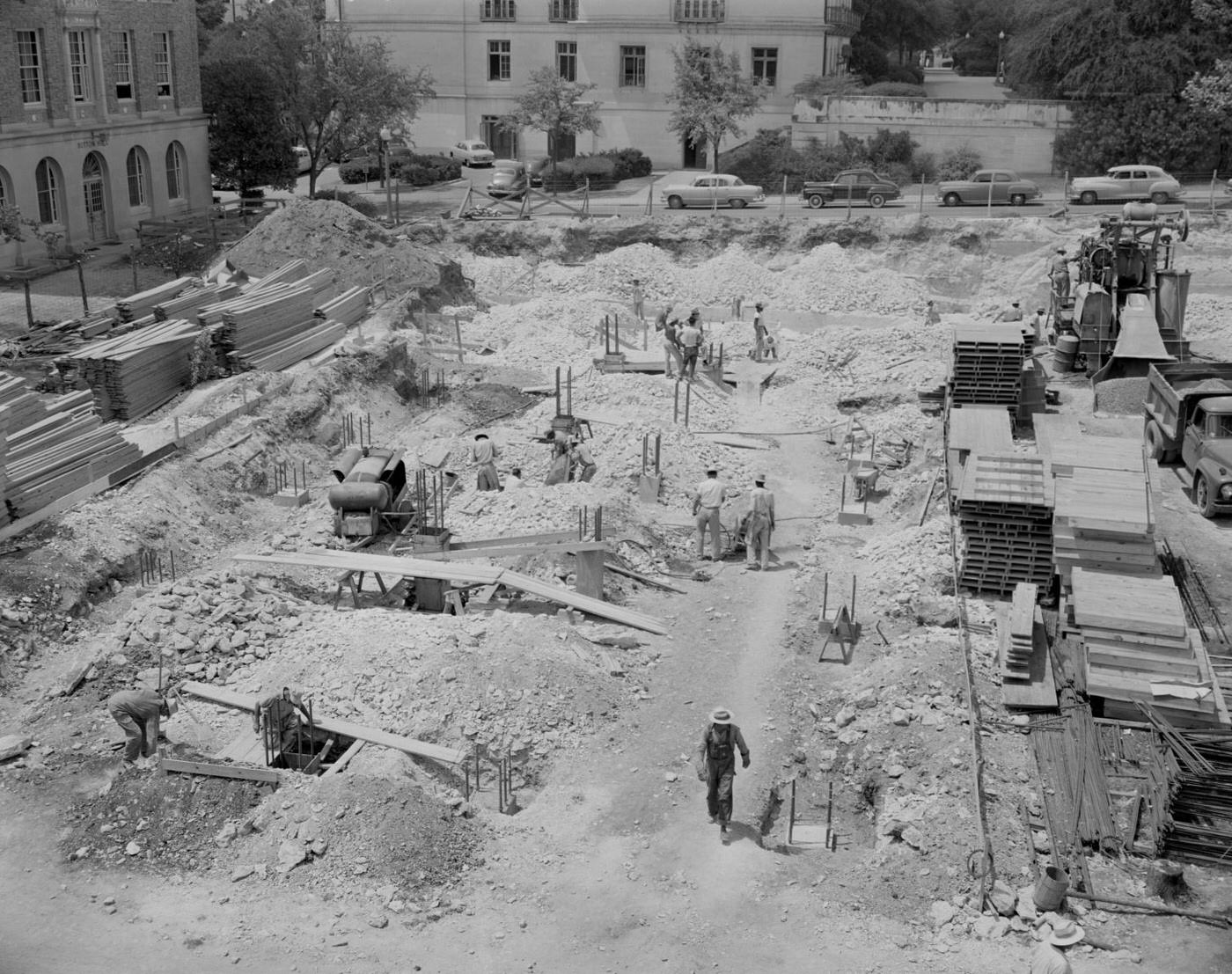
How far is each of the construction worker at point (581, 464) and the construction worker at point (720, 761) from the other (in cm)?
901

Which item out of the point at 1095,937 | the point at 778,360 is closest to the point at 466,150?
the point at 778,360

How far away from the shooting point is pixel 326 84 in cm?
4369

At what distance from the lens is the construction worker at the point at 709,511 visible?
19.6m

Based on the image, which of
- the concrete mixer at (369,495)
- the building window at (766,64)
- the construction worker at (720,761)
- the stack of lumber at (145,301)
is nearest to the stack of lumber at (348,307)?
the stack of lumber at (145,301)

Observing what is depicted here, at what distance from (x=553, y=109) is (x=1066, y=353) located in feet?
87.3

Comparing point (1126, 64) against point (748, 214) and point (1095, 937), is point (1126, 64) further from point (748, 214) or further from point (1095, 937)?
point (1095, 937)

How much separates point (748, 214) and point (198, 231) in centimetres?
1708

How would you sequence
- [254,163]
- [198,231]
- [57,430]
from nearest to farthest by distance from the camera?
[57,430] → [198,231] → [254,163]

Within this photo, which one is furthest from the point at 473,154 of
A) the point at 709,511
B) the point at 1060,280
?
the point at 709,511

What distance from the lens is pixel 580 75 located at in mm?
54969

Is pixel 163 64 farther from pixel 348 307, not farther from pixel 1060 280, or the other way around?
pixel 1060 280

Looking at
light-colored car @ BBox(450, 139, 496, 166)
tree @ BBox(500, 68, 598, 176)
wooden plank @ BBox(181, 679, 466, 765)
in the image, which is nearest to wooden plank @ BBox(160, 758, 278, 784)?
wooden plank @ BBox(181, 679, 466, 765)

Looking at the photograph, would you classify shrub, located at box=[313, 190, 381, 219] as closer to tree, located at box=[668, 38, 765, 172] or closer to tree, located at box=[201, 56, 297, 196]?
tree, located at box=[201, 56, 297, 196]

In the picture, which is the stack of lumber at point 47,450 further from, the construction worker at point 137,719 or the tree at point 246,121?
the tree at point 246,121
